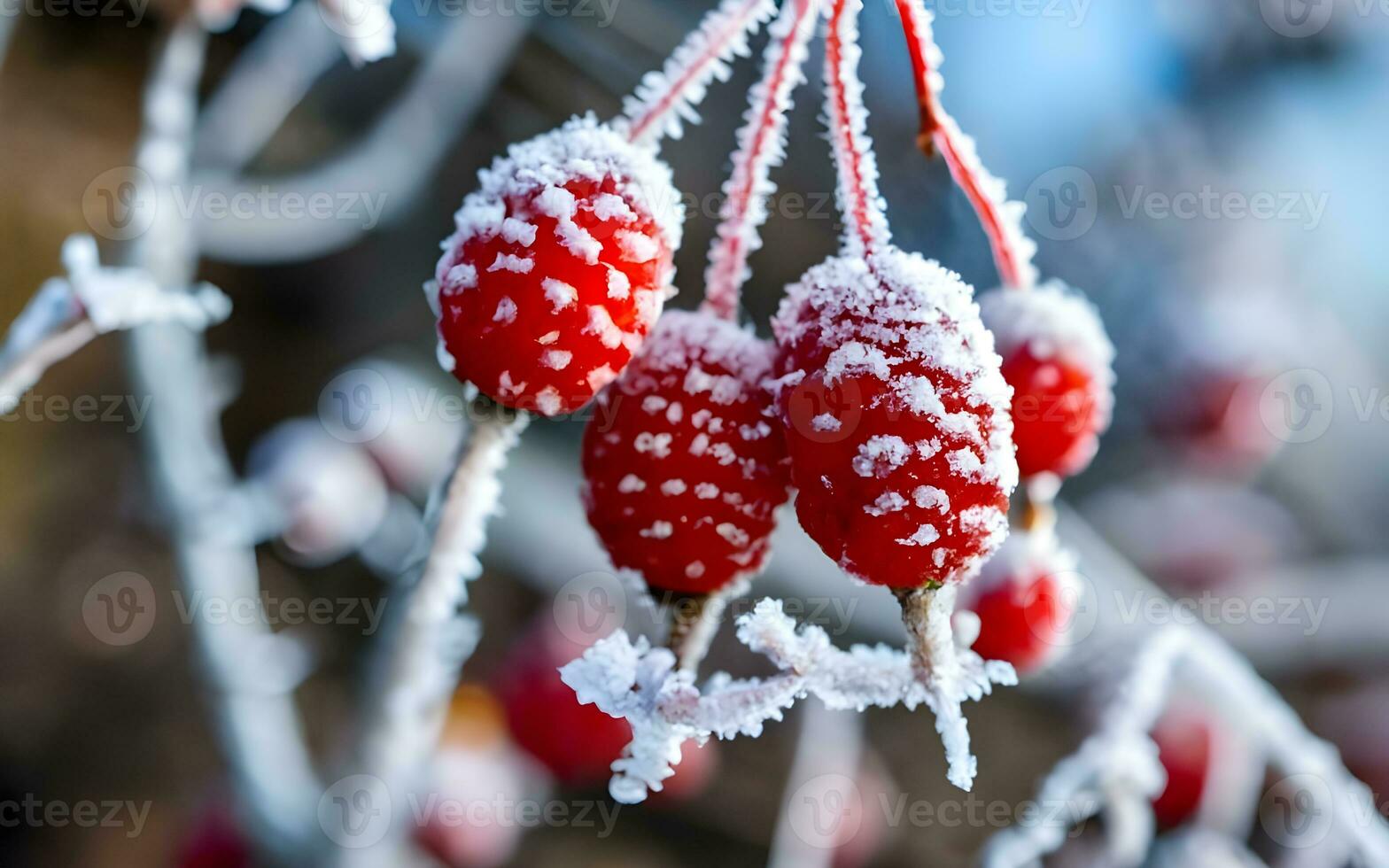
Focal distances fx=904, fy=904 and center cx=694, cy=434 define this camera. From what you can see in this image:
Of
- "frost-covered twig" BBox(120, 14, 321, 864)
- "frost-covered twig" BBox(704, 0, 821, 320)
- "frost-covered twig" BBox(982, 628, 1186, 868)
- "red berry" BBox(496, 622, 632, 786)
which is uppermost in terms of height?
"frost-covered twig" BBox(704, 0, 821, 320)

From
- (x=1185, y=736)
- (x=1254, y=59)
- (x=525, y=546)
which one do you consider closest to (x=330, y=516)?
(x=525, y=546)

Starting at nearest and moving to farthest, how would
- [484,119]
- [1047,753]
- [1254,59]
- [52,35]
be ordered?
1. [52,35]
2. [484,119]
3. [1254,59]
4. [1047,753]

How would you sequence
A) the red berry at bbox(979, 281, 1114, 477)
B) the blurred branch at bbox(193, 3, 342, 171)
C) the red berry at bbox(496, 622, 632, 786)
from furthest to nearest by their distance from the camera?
Answer: the red berry at bbox(496, 622, 632, 786) < the blurred branch at bbox(193, 3, 342, 171) < the red berry at bbox(979, 281, 1114, 477)

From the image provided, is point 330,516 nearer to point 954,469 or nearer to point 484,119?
point 484,119

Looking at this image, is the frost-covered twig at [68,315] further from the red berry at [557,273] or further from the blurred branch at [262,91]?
the blurred branch at [262,91]

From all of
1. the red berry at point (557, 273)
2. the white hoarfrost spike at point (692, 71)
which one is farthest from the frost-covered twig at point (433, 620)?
the white hoarfrost spike at point (692, 71)

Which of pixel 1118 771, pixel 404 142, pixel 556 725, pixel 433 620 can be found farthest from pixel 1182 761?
pixel 404 142

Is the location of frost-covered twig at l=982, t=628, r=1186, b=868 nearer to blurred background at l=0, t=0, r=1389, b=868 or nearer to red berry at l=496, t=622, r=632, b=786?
blurred background at l=0, t=0, r=1389, b=868

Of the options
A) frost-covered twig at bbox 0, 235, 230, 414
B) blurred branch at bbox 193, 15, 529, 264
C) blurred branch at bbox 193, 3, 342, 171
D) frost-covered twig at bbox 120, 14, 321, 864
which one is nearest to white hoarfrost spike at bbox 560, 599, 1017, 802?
frost-covered twig at bbox 0, 235, 230, 414
